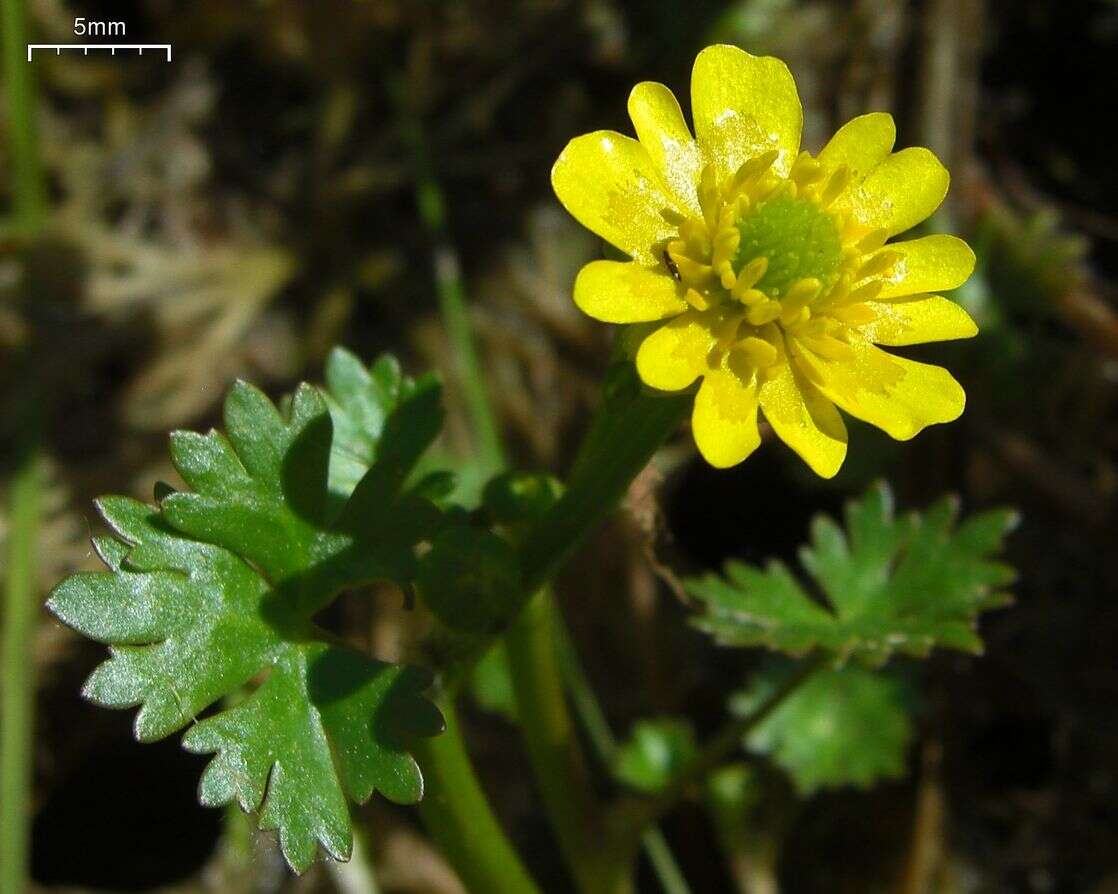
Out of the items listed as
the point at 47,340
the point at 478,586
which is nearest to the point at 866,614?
the point at 478,586

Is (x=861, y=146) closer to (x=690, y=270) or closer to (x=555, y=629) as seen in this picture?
(x=690, y=270)

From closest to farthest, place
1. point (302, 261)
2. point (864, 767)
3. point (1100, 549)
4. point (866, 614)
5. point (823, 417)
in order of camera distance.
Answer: point (823, 417)
point (866, 614)
point (864, 767)
point (1100, 549)
point (302, 261)

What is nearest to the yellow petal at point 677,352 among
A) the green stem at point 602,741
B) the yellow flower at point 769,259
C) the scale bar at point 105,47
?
the yellow flower at point 769,259

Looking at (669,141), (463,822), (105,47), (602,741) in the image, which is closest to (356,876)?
(602,741)

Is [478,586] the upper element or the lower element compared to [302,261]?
lower

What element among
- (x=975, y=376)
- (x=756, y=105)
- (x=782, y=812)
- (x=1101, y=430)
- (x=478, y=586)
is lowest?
(x=782, y=812)

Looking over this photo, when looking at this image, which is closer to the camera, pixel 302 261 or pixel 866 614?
pixel 866 614

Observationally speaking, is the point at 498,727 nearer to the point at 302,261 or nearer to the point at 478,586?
the point at 302,261
